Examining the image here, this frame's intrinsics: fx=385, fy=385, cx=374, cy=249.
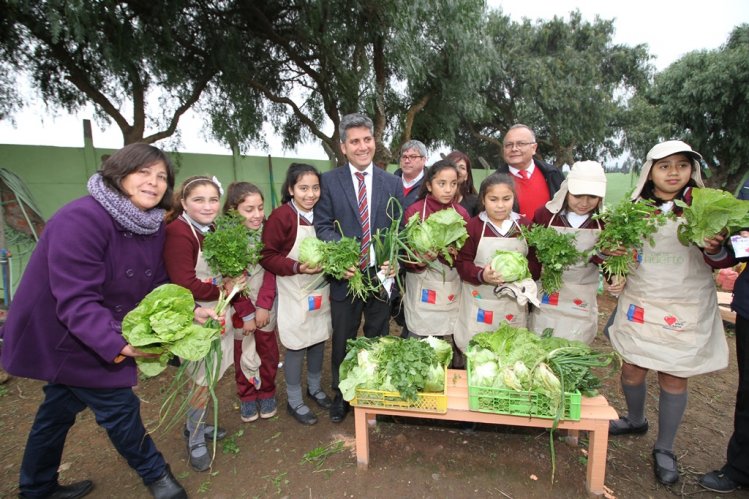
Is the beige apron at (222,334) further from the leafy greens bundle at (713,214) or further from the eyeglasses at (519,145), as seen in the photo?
the leafy greens bundle at (713,214)

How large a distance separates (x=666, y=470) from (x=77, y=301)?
4.53 m

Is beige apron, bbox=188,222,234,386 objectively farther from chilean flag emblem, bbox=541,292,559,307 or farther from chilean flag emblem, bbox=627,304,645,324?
chilean flag emblem, bbox=627,304,645,324

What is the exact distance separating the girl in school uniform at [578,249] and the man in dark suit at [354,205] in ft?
5.02

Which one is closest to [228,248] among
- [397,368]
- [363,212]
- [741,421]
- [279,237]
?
[279,237]

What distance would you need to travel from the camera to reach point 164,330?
247 centimetres

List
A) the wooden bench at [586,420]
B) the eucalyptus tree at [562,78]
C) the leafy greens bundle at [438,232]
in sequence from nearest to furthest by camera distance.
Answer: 1. the wooden bench at [586,420]
2. the leafy greens bundle at [438,232]
3. the eucalyptus tree at [562,78]

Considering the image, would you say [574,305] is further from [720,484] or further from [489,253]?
[720,484]

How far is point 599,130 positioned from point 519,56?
544 cm

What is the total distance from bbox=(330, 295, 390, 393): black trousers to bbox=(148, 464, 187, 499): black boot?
5.46 feet

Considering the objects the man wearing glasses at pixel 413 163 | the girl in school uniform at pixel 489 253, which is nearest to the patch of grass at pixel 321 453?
the girl in school uniform at pixel 489 253

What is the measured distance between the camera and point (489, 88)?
1967cm

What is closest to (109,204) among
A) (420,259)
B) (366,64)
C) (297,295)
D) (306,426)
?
(297,295)

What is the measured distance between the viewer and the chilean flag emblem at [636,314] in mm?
3154

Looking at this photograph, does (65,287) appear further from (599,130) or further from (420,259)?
(599,130)
